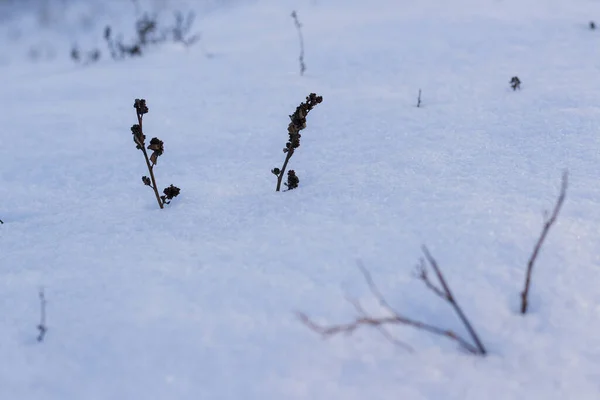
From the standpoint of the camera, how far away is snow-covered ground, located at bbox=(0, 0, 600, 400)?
1260 mm

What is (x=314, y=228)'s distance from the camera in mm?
1788

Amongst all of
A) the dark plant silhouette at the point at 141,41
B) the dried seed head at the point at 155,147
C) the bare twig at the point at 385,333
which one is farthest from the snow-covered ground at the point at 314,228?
the dark plant silhouette at the point at 141,41

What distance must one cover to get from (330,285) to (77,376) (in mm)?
683

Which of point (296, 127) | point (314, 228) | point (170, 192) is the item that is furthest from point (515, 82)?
point (170, 192)

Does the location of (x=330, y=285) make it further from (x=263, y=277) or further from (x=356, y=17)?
(x=356, y=17)

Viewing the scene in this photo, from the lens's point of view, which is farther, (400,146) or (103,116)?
(103,116)

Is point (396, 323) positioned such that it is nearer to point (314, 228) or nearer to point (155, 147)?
→ point (314, 228)

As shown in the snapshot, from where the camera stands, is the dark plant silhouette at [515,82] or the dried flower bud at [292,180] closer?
the dried flower bud at [292,180]

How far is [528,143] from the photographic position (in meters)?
2.38

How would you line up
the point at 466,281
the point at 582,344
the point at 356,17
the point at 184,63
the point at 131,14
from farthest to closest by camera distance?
the point at 131,14
the point at 356,17
the point at 184,63
the point at 466,281
the point at 582,344

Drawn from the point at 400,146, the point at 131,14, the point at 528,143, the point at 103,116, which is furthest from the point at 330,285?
the point at 131,14

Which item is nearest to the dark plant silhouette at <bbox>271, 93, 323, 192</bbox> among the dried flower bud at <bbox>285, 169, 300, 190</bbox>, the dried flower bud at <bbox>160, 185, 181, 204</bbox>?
the dried flower bud at <bbox>285, 169, 300, 190</bbox>

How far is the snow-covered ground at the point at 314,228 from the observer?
126cm

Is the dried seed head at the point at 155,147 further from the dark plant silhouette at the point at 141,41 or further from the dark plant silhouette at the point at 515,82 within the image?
the dark plant silhouette at the point at 141,41
